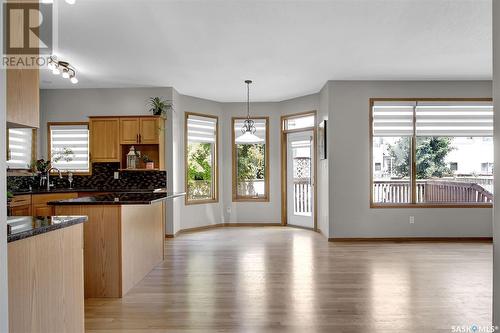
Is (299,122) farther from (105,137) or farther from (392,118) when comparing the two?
(105,137)

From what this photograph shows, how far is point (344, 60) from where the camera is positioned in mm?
4848

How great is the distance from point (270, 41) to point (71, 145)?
4412mm

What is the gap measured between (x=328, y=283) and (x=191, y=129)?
4461 mm

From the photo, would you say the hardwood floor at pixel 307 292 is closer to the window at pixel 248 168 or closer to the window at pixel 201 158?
the window at pixel 201 158

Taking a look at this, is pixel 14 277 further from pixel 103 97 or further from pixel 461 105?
pixel 461 105

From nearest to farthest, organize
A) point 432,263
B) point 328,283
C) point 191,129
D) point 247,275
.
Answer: point 328,283 → point 247,275 → point 432,263 → point 191,129

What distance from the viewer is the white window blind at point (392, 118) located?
19.6 feet

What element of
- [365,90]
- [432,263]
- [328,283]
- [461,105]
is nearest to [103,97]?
[365,90]

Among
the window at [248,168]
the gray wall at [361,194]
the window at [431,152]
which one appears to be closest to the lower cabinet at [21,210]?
the window at [248,168]

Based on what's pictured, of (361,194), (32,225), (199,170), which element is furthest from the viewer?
(199,170)

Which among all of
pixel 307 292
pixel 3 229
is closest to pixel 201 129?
pixel 307 292

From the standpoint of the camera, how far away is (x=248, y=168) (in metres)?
7.70

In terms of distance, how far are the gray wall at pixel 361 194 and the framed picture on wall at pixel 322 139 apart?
262 millimetres

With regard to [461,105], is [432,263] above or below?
below
